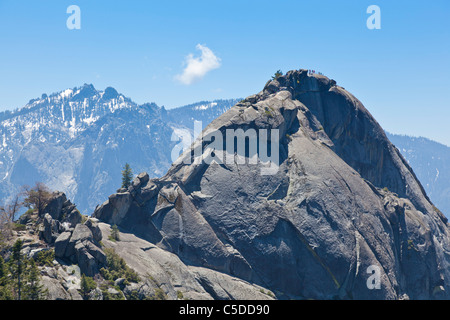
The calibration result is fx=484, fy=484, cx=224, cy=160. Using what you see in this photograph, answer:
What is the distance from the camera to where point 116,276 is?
3413 inches

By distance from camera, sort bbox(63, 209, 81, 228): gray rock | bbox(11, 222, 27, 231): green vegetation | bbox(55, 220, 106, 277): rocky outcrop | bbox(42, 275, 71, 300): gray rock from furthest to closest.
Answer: bbox(63, 209, 81, 228): gray rock, bbox(11, 222, 27, 231): green vegetation, bbox(55, 220, 106, 277): rocky outcrop, bbox(42, 275, 71, 300): gray rock

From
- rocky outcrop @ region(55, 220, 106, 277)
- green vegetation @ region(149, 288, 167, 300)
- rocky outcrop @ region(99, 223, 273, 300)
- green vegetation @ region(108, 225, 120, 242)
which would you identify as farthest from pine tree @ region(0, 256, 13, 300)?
green vegetation @ region(108, 225, 120, 242)

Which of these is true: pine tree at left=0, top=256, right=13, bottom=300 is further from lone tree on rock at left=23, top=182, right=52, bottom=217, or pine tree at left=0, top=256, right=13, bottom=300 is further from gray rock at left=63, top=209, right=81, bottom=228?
lone tree on rock at left=23, top=182, right=52, bottom=217

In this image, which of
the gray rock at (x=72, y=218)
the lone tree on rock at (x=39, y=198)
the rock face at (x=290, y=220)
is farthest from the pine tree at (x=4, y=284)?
the rock face at (x=290, y=220)

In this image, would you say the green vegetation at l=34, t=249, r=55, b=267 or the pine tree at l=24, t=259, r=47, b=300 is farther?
the green vegetation at l=34, t=249, r=55, b=267

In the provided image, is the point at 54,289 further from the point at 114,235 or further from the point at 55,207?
the point at 114,235

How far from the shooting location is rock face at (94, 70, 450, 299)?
105312 millimetres

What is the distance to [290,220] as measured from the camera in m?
108

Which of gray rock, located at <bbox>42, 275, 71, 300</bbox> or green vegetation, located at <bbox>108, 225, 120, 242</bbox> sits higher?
green vegetation, located at <bbox>108, 225, 120, 242</bbox>

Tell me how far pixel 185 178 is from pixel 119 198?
15944mm

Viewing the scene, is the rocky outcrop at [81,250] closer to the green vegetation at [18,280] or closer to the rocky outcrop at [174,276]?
the rocky outcrop at [174,276]

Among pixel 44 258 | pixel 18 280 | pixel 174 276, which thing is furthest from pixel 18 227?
pixel 174 276

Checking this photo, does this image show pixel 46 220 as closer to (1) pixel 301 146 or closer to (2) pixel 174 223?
(2) pixel 174 223

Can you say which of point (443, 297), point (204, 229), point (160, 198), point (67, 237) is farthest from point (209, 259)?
point (443, 297)
